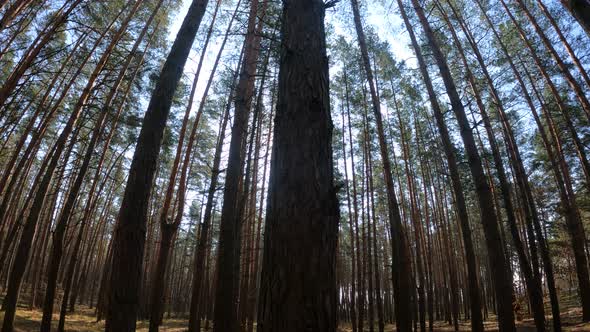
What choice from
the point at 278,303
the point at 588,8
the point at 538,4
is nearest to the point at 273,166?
the point at 278,303

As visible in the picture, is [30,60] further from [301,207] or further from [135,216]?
[301,207]

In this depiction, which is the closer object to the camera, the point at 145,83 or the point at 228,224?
the point at 228,224

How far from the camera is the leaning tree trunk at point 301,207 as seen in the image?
158cm

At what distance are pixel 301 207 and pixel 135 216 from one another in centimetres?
257

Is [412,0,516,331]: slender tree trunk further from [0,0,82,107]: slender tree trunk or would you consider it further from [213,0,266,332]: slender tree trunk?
[0,0,82,107]: slender tree trunk

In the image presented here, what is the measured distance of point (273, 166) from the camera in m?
1.93

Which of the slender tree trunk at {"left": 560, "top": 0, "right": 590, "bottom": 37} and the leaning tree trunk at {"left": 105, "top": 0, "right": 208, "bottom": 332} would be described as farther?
the slender tree trunk at {"left": 560, "top": 0, "right": 590, "bottom": 37}

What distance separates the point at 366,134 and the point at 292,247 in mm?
13024

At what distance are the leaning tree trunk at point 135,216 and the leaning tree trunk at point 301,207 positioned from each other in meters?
2.33

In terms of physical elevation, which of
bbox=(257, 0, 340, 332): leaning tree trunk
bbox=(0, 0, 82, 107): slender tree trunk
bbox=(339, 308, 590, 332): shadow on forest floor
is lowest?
bbox=(339, 308, 590, 332): shadow on forest floor

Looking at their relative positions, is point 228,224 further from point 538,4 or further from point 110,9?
point 538,4

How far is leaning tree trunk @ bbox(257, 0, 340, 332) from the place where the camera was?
1583mm

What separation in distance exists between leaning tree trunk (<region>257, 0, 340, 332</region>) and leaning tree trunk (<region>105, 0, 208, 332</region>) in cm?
233

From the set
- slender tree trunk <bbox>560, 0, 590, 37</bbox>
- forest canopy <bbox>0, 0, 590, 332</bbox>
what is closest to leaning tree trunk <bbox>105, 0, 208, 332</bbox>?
forest canopy <bbox>0, 0, 590, 332</bbox>
